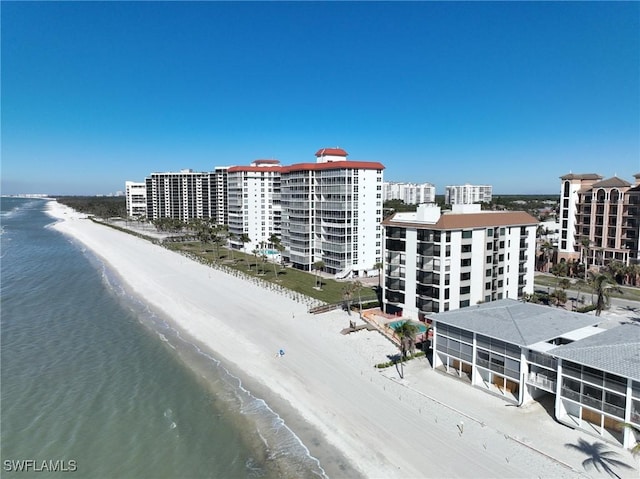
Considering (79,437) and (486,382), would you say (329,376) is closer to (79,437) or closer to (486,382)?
(486,382)

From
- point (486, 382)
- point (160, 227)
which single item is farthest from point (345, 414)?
point (160, 227)

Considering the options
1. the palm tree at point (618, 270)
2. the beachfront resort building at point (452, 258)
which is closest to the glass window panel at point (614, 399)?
the beachfront resort building at point (452, 258)

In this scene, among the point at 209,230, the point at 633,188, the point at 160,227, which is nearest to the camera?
the point at 633,188

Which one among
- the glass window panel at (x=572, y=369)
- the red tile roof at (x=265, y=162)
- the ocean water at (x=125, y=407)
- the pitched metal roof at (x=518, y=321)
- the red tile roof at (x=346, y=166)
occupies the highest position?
the red tile roof at (x=265, y=162)

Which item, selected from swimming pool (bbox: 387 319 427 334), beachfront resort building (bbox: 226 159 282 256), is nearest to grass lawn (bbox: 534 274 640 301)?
swimming pool (bbox: 387 319 427 334)

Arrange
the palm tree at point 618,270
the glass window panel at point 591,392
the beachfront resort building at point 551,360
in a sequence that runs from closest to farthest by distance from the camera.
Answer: the beachfront resort building at point 551,360, the glass window panel at point 591,392, the palm tree at point 618,270

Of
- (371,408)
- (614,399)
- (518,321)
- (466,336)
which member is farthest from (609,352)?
(371,408)

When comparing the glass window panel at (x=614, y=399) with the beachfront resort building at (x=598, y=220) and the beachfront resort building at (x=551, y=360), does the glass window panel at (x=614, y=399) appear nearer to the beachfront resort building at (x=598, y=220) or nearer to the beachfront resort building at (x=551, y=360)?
the beachfront resort building at (x=551, y=360)
